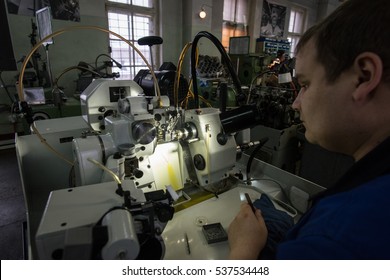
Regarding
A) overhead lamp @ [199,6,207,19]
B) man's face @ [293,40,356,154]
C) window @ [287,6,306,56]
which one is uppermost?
window @ [287,6,306,56]

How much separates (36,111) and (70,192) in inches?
67.9

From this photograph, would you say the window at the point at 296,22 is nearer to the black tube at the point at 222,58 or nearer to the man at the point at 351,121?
the black tube at the point at 222,58

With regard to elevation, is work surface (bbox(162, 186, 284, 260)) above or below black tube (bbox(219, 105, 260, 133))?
below

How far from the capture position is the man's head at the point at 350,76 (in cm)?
38

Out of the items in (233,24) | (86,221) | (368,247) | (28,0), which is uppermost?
(233,24)

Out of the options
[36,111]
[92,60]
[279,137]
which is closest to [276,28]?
[92,60]

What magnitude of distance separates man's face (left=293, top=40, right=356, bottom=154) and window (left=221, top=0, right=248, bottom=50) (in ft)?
17.8

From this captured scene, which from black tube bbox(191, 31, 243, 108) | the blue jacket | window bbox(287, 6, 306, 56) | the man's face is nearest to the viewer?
the blue jacket

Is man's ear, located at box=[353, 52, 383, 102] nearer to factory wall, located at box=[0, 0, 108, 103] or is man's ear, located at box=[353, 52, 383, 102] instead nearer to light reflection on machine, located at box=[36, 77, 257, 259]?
light reflection on machine, located at box=[36, 77, 257, 259]

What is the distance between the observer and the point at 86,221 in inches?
21.0

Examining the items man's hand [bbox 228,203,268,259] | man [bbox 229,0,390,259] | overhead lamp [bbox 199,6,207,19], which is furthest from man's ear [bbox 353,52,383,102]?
overhead lamp [bbox 199,6,207,19]

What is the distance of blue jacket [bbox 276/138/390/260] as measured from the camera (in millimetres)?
317

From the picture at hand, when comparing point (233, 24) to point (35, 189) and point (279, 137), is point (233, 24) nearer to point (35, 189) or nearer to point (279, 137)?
point (279, 137)

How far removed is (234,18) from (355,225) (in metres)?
6.25
